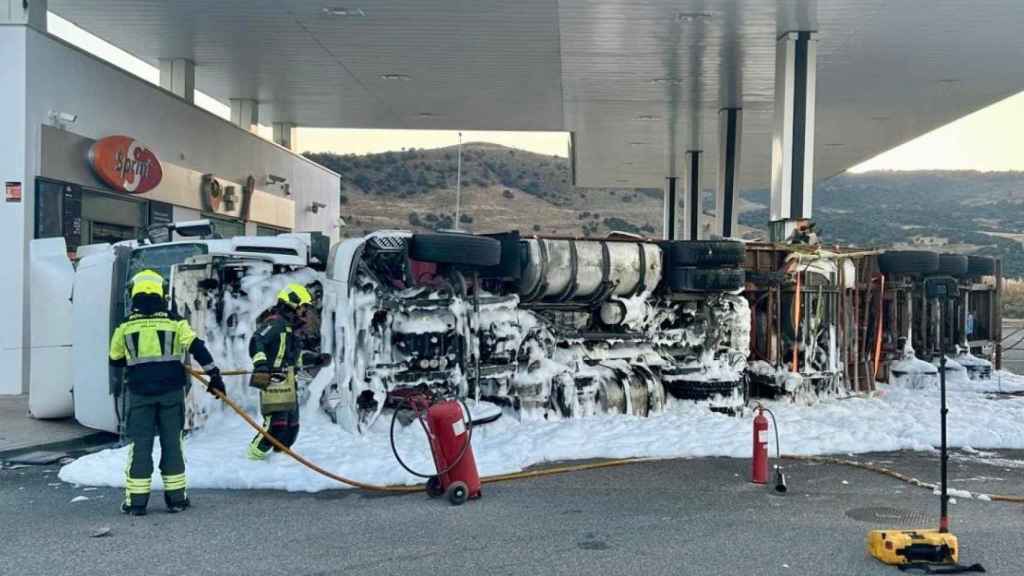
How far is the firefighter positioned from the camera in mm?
6578

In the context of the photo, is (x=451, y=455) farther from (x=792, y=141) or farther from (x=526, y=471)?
(x=792, y=141)

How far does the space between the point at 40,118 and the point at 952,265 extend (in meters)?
14.5

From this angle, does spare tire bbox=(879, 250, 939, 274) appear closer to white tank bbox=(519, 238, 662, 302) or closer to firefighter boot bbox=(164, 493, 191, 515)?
white tank bbox=(519, 238, 662, 302)

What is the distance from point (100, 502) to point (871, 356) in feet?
34.6

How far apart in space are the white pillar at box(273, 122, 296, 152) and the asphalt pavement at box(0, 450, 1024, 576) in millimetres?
23281

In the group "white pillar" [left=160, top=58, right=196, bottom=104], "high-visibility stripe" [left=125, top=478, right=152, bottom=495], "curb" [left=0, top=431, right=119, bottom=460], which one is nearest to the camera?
"high-visibility stripe" [left=125, top=478, right=152, bottom=495]

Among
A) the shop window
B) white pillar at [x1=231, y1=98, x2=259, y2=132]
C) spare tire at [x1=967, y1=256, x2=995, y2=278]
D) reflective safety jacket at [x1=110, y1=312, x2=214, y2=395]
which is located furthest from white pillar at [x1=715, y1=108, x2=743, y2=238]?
reflective safety jacket at [x1=110, y1=312, x2=214, y2=395]

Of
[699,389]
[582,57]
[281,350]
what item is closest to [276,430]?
[281,350]

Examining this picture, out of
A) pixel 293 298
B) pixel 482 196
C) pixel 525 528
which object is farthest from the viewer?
pixel 482 196

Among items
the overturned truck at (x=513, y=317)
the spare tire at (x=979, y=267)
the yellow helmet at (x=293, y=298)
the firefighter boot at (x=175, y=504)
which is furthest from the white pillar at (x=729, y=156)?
the firefighter boot at (x=175, y=504)

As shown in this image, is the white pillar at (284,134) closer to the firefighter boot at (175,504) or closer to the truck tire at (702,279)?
the truck tire at (702,279)

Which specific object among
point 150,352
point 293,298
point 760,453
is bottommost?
point 760,453

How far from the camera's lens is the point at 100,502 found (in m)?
6.94

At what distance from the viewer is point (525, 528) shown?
6309 mm
